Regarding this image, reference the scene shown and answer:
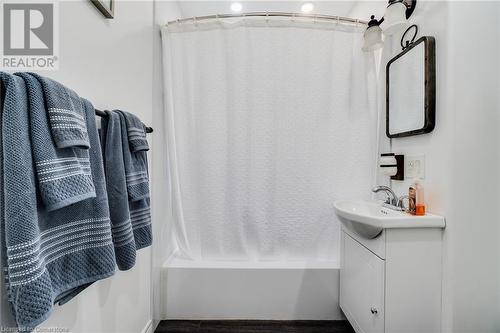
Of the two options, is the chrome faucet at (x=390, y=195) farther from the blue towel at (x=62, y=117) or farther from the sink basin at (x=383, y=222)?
the blue towel at (x=62, y=117)

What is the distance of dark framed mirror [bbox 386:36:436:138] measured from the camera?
1233mm

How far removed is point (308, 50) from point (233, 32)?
1.72ft

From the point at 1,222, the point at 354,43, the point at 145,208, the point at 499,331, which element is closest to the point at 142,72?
the point at 145,208

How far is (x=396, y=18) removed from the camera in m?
1.31

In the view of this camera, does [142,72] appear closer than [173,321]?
Yes

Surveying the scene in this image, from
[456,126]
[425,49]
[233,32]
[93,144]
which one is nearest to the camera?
[93,144]

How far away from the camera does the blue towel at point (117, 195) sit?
949 millimetres

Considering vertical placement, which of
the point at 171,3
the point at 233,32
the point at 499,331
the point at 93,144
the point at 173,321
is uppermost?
the point at 171,3

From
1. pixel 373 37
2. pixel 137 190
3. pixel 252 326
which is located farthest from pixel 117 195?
pixel 373 37

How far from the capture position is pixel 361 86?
5.63 ft

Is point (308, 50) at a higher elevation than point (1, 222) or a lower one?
higher

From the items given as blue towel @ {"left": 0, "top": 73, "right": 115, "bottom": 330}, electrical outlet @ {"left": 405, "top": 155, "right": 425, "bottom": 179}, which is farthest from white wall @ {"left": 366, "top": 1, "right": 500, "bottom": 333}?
blue towel @ {"left": 0, "top": 73, "right": 115, "bottom": 330}

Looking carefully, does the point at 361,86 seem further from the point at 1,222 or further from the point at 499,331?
the point at 1,222

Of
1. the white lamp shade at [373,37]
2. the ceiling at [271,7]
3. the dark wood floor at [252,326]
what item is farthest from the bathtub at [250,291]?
the ceiling at [271,7]
